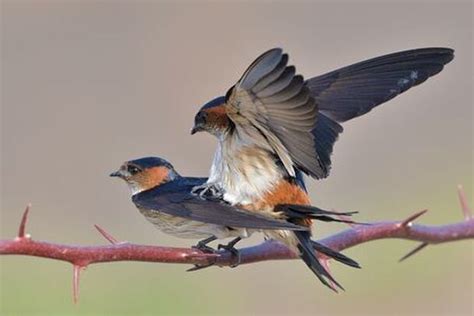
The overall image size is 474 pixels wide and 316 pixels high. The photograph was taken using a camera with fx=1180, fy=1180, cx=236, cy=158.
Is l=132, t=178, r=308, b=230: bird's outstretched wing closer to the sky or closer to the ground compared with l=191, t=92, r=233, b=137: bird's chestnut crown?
closer to the ground

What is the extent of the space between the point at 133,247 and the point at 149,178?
5.40 feet

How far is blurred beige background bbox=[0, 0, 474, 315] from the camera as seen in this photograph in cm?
870

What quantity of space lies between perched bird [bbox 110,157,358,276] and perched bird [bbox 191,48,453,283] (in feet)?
0.20

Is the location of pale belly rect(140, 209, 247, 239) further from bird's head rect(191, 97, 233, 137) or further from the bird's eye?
bird's head rect(191, 97, 233, 137)

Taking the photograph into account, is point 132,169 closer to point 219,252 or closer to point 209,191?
point 209,191

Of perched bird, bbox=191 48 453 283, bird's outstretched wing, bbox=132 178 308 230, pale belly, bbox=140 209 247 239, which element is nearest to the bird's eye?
bird's outstretched wing, bbox=132 178 308 230

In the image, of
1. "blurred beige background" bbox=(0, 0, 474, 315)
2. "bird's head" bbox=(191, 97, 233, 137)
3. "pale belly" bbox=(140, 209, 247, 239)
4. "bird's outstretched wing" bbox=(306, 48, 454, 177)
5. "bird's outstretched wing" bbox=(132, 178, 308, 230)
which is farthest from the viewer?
"blurred beige background" bbox=(0, 0, 474, 315)

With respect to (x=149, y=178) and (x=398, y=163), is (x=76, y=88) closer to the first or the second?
(x=398, y=163)

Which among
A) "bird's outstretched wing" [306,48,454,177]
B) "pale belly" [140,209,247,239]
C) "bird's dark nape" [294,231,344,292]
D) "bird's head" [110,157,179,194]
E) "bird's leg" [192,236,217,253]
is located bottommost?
"bird's dark nape" [294,231,344,292]

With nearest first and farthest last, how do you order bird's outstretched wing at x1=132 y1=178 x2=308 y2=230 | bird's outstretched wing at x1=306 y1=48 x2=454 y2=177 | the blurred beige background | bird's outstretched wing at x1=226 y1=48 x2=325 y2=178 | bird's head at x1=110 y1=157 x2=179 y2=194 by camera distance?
bird's outstretched wing at x1=226 y1=48 x2=325 y2=178, bird's outstretched wing at x1=132 y1=178 x2=308 y2=230, bird's outstretched wing at x1=306 y1=48 x2=454 y2=177, bird's head at x1=110 y1=157 x2=179 y2=194, the blurred beige background

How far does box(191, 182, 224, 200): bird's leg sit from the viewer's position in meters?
3.98

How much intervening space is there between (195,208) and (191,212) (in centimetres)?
2

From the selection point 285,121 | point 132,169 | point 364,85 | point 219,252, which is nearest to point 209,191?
point 219,252

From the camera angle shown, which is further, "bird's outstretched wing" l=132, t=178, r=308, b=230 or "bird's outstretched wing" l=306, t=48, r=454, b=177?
"bird's outstretched wing" l=306, t=48, r=454, b=177
